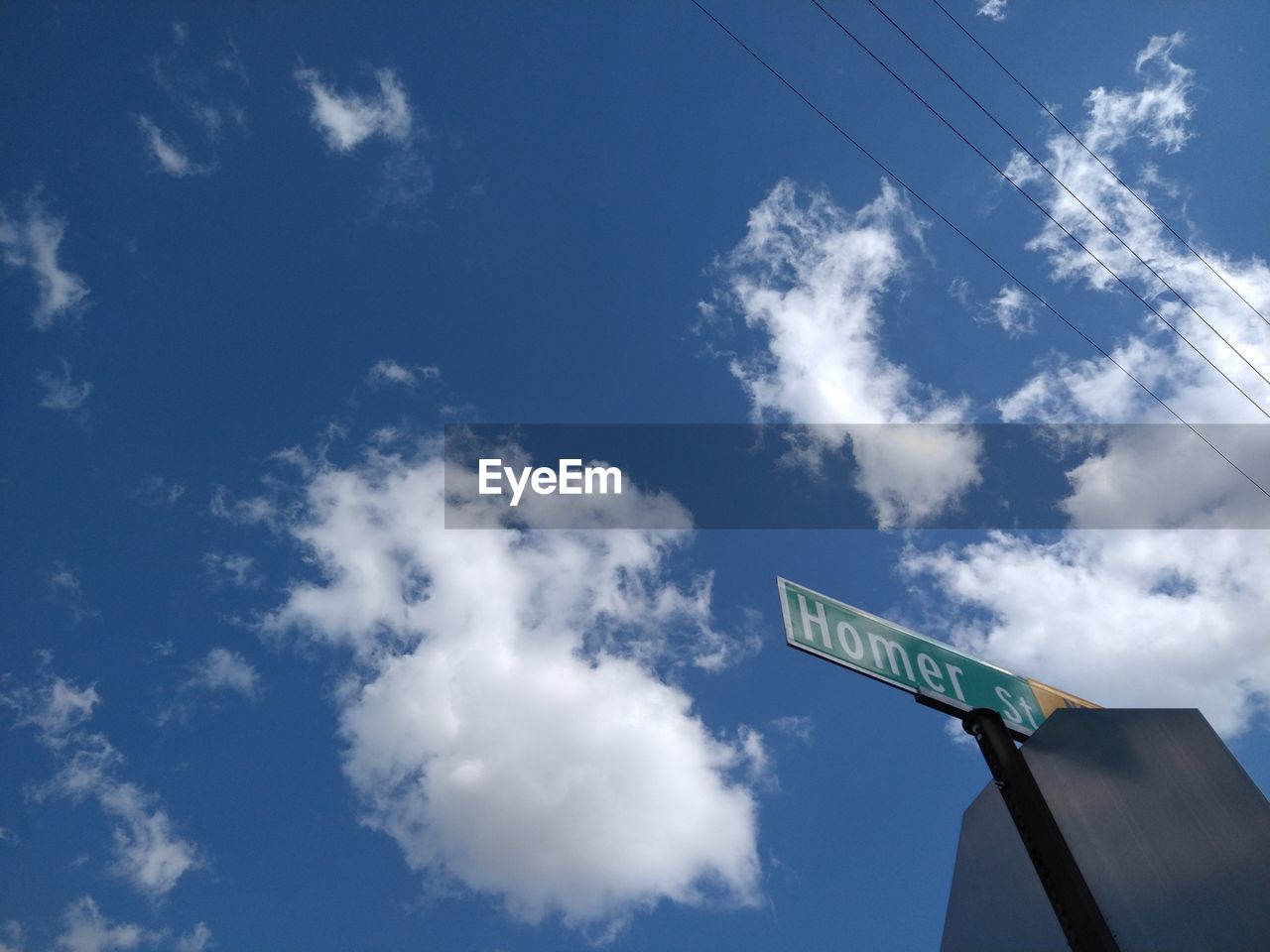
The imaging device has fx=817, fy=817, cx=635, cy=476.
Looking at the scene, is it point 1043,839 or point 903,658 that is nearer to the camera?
point 1043,839

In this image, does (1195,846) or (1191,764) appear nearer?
(1195,846)

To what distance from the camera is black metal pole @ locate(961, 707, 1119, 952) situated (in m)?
3.72

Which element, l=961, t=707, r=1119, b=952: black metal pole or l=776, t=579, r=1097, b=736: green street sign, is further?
l=776, t=579, r=1097, b=736: green street sign

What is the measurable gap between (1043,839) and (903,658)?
1.40 metres

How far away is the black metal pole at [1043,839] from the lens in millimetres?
3717

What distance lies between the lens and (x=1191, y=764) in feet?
12.9

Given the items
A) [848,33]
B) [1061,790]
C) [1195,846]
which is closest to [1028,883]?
[1061,790]

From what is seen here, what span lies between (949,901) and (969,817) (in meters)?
0.47

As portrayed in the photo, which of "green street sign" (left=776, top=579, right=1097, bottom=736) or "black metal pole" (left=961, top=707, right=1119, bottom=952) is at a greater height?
"green street sign" (left=776, top=579, right=1097, bottom=736)

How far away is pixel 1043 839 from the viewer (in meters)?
4.09

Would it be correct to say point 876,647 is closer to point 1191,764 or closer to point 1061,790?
point 1061,790

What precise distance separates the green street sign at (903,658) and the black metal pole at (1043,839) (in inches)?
9.7

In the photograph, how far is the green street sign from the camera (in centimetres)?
507

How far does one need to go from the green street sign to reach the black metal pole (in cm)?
25
